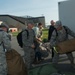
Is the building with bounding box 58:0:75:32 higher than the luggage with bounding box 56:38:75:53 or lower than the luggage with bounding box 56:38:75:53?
higher

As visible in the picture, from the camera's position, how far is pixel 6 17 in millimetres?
121750

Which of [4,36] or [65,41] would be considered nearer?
[4,36]

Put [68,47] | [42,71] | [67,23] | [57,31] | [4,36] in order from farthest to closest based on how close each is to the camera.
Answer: [67,23] → [57,31] → [68,47] → [42,71] → [4,36]

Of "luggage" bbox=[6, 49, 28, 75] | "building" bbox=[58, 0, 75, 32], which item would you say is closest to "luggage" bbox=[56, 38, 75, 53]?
"luggage" bbox=[6, 49, 28, 75]

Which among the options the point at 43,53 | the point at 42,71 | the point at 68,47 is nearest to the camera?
the point at 42,71

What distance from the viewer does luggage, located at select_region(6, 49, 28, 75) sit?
805cm

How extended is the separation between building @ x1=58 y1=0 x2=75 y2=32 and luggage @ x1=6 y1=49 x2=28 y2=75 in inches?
305

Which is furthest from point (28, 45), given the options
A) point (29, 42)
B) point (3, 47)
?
point (3, 47)

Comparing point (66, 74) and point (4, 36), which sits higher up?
point (4, 36)

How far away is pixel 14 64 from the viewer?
8.15 metres

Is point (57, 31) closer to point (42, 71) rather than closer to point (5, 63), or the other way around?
point (42, 71)

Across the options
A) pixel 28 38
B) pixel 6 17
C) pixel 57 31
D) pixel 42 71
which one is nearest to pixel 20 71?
pixel 42 71

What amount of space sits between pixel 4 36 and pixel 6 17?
114863 mm

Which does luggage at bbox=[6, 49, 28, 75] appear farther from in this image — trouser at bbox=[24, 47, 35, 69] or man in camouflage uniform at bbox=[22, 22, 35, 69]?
Answer: trouser at bbox=[24, 47, 35, 69]
